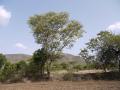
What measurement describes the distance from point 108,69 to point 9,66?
10126 millimetres

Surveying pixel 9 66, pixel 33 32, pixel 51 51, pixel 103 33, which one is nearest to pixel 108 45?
pixel 103 33

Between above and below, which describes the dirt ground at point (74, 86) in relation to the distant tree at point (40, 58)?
below

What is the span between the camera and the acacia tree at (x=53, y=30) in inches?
1187

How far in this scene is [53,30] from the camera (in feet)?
99.2

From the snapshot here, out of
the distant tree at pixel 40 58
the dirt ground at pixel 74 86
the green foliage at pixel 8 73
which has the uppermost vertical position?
the distant tree at pixel 40 58

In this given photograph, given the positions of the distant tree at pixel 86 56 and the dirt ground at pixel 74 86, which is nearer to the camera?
the dirt ground at pixel 74 86

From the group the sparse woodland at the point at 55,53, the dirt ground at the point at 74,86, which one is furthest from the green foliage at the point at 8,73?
the dirt ground at the point at 74,86

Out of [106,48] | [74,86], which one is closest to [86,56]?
[106,48]

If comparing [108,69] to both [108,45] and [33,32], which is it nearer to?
[108,45]

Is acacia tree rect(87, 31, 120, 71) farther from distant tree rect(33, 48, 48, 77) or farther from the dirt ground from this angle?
the dirt ground

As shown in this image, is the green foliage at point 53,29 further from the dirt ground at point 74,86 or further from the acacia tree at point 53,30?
the dirt ground at point 74,86

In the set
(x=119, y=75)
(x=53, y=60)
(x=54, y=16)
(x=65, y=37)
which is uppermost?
(x=54, y=16)

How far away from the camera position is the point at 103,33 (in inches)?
1161

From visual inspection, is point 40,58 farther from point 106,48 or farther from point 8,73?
point 106,48
